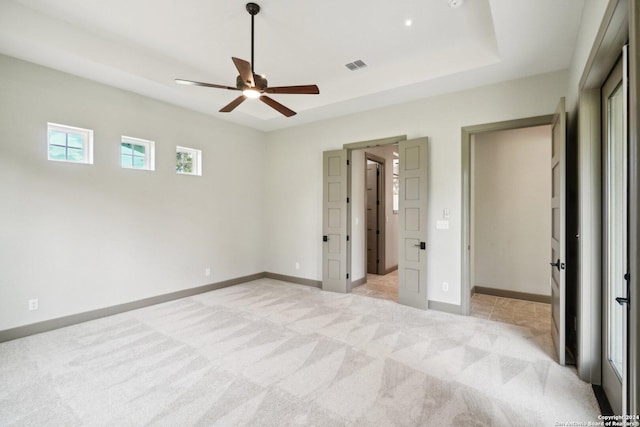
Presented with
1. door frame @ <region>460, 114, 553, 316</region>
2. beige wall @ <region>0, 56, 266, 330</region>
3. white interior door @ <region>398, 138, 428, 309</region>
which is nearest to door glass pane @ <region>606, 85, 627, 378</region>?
door frame @ <region>460, 114, 553, 316</region>

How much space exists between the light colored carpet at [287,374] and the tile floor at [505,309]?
24 centimetres

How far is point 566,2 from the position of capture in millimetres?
2348

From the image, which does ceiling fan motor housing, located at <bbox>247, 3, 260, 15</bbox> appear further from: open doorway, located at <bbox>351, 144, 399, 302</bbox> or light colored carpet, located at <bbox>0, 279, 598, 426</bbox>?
light colored carpet, located at <bbox>0, 279, 598, 426</bbox>

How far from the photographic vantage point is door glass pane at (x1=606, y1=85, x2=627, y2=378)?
2039 millimetres

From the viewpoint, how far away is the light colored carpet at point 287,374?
202cm

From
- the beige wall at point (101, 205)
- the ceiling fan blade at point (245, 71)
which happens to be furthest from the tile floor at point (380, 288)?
the ceiling fan blade at point (245, 71)

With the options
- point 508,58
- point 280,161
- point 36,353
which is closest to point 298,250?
point 280,161

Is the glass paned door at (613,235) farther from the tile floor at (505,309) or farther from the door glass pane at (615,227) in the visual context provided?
the tile floor at (505,309)

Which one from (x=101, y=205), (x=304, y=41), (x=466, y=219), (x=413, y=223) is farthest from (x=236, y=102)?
(x=466, y=219)

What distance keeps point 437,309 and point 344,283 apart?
1535mm

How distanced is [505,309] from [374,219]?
118 inches

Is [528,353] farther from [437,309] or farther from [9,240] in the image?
[9,240]

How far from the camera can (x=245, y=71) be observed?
→ 8.57ft

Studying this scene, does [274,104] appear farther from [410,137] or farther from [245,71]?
[410,137]
